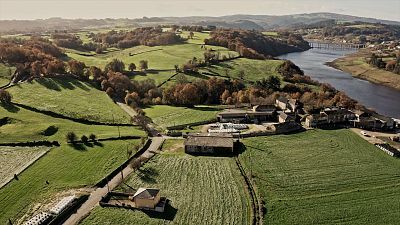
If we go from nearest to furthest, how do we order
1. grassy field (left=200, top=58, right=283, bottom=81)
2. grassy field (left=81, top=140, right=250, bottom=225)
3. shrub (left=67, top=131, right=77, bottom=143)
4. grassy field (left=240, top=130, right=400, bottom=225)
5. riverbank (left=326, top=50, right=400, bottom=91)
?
1. grassy field (left=81, top=140, right=250, bottom=225)
2. grassy field (left=240, top=130, right=400, bottom=225)
3. shrub (left=67, top=131, right=77, bottom=143)
4. grassy field (left=200, top=58, right=283, bottom=81)
5. riverbank (left=326, top=50, right=400, bottom=91)

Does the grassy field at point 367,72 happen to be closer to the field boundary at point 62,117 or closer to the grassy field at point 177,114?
the grassy field at point 177,114

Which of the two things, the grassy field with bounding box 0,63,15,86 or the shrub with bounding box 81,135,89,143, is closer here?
the shrub with bounding box 81,135,89,143

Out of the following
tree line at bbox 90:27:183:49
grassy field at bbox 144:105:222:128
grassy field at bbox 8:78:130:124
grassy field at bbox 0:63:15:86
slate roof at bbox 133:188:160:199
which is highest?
tree line at bbox 90:27:183:49

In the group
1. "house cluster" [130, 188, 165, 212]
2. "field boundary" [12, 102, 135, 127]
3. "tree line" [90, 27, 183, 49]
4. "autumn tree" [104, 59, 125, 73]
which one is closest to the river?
"tree line" [90, 27, 183, 49]

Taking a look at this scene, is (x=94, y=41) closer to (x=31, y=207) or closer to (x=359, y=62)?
(x=359, y=62)

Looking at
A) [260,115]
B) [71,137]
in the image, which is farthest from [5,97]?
[260,115]

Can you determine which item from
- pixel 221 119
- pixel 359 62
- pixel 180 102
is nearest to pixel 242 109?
pixel 221 119

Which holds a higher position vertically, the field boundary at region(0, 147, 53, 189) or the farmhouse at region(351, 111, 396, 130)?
the farmhouse at region(351, 111, 396, 130)

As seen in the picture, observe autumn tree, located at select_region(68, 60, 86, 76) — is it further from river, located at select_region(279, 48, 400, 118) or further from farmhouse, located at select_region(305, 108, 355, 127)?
river, located at select_region(279, 48, 400, 118)
